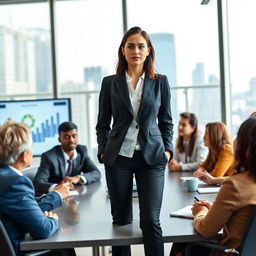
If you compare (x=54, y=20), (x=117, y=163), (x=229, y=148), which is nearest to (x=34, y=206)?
(x=117, y=163)

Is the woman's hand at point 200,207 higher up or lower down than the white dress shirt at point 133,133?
lower down

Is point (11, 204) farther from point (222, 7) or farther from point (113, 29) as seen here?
point (222, 7)

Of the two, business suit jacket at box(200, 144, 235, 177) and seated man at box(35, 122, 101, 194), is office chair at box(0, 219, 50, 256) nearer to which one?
seated man at box(35, 122, 101, 194)

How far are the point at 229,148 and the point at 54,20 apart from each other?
3333 mm

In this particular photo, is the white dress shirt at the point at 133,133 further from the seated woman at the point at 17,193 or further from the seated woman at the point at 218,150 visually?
the seated woman at the point at 218,150

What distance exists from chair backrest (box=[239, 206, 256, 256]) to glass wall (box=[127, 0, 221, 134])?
4.00 m

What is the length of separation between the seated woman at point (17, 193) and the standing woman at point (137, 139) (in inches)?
14.1

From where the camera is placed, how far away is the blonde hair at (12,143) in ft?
6.15

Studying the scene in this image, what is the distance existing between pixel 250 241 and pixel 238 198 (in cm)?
18

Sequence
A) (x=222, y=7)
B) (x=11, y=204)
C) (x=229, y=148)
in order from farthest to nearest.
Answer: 1. (x=222, y=7)
2. (x=229, y=148)
3. (x=11, y=204)

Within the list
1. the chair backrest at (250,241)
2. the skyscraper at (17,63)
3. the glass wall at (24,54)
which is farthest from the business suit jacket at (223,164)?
the skyscraper at (17,63)

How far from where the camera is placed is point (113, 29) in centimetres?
557

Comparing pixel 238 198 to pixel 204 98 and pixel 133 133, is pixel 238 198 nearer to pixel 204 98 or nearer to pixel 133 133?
pixel 133 133

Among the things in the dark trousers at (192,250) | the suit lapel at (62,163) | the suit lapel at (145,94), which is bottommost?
the dark trousers at (192,250)
